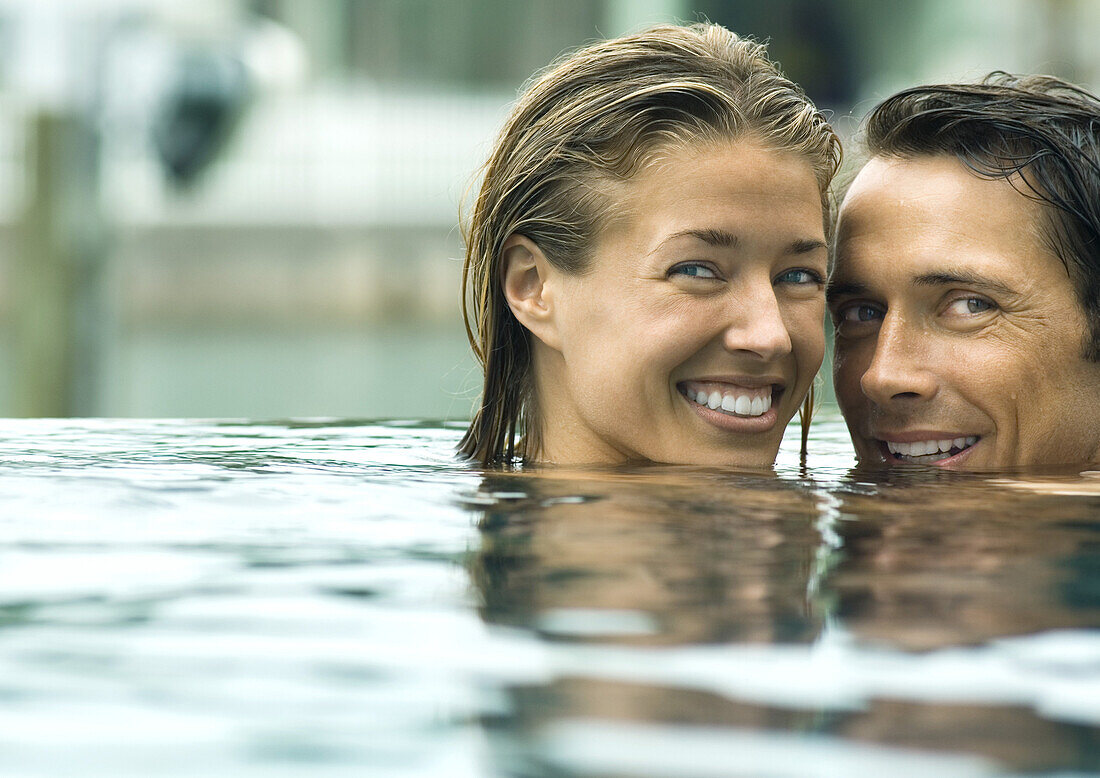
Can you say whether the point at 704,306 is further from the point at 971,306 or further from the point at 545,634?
the point at 545,634

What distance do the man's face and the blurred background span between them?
7.66 meters

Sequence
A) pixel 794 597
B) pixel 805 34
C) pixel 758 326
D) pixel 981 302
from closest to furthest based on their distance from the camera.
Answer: pixel 794 597, pixel 758 326, pixel 981 302, pixel 805 34

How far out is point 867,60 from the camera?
1378cm

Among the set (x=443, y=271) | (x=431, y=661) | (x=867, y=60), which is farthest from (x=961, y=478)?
(x=867, y=60)

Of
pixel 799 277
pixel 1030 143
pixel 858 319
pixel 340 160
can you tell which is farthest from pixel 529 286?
pixel 340 160

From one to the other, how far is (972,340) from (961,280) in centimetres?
13

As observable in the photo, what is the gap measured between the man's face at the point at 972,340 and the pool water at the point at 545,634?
2.77 ft

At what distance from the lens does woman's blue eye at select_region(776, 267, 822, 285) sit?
293 cm

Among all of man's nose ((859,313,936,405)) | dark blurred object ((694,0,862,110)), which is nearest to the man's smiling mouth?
man's nose ((859,313,936,405))

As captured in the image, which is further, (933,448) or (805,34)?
(805,34)

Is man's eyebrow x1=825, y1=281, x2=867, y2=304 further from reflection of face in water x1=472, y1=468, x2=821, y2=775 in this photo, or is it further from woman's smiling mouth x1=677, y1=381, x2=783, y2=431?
reflection of face in water x1=472, y1=468, x2=821, y2=775

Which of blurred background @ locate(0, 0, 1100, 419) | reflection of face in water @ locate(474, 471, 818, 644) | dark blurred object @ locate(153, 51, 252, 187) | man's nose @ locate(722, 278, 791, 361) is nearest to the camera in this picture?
reflection of face in water @ locate(474, 471, 818, 644)

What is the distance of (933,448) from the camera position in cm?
300

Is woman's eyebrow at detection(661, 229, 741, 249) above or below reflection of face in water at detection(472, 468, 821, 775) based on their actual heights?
above
